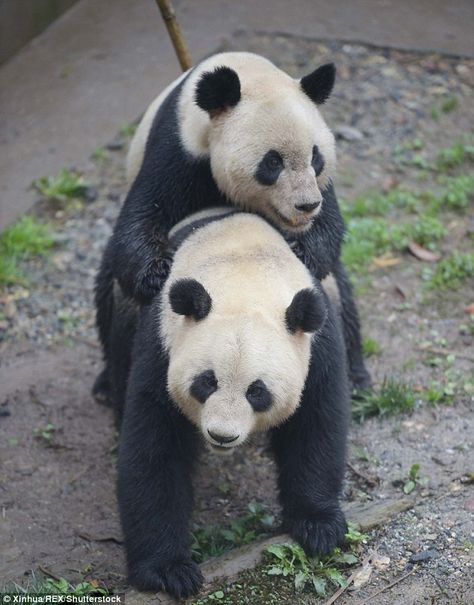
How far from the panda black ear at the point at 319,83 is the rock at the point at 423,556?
269 centimetres

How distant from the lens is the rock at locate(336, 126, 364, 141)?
1062 centimetres

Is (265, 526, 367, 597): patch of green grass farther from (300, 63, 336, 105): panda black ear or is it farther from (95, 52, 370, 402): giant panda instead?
(300, 63, 336, 105): panda black ear

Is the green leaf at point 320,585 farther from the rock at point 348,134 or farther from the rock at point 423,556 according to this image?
the rock at point 348,134

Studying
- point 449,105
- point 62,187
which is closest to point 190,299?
point 62,187

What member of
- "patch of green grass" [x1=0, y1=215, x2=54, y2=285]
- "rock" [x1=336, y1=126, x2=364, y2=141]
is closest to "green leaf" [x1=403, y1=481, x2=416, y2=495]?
"patch of green grass" [x1=0, y1=215, x2=54, y2=285]

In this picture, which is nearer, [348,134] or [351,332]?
[351,332]

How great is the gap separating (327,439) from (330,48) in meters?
7.08

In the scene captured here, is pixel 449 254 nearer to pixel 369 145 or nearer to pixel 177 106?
pixel 369 145

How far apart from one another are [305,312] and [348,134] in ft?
19.3

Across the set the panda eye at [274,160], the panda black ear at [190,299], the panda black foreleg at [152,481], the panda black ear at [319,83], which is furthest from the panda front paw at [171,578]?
the panda black ear at [319,83]

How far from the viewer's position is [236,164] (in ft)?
19.2

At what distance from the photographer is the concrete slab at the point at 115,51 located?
10492 millimetres

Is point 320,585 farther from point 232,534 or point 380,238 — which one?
point 380,238

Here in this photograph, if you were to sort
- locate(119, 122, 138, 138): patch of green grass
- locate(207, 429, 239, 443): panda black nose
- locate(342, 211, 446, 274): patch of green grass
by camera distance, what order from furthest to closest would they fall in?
locate(119, 122, 138, 138): patch of green grass
locate(342, 211, 446, 274): patch of green grass
locate(207, 429, 239, 443): panda black nose
